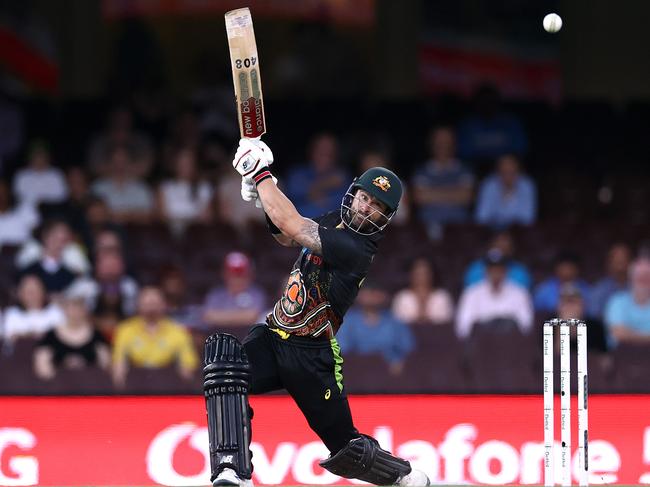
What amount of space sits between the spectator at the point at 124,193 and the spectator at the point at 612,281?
4.17 metres

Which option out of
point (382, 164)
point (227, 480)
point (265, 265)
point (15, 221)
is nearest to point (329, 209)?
point (265, 265)

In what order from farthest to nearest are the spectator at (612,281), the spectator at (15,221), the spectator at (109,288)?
1. the spectator at (15,221)
2. the spectator at (612,281)
3. the spectator at (109,288)

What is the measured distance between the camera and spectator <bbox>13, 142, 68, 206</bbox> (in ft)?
41.5

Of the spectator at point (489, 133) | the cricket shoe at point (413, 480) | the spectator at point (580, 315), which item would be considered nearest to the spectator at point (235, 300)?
the spectator at point (580, 315)

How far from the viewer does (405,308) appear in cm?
1123

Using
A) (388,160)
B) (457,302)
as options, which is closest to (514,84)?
(388,160)

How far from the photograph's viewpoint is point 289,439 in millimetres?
8914

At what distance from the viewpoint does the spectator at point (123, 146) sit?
514 inches

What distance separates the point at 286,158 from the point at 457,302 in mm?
2975

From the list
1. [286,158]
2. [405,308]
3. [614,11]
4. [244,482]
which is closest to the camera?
[244,482]

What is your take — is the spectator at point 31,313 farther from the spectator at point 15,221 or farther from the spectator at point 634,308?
the spectator at point 634,308

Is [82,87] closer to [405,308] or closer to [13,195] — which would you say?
[13,195]

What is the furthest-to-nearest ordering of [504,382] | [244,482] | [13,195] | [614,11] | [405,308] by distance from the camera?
[614,11] < [13,195] < [405,308] < [504,382] < [244,482]

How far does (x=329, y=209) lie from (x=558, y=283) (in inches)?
87.0
